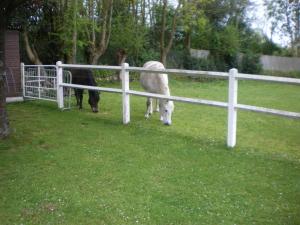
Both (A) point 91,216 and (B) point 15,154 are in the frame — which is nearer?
(A) point 91,216

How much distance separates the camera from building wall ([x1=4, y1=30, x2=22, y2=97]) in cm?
1266

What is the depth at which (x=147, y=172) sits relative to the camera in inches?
221

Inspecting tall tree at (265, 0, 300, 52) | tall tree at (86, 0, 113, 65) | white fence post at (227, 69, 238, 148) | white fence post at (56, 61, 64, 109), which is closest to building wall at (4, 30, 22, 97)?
white fence post at (56, 61, 64, 109)

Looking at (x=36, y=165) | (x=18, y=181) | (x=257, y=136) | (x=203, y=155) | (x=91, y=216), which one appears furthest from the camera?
(x=257, y=136)

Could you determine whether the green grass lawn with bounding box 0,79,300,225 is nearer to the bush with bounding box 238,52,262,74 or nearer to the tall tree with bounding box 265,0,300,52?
the bush with bounding box 238,52,262,74

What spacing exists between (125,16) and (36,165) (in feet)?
53.2

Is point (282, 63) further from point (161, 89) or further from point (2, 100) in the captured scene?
point (2, 100)

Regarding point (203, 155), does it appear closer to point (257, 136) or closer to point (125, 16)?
point (257, 136)

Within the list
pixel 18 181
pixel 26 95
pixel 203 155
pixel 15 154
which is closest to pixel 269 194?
pixel 203 155

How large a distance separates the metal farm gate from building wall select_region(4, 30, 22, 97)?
→ 30 cm

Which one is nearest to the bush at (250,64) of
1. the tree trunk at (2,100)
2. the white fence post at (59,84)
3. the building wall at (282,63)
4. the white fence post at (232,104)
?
the building wall at (282,63)

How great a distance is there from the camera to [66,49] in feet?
52.0

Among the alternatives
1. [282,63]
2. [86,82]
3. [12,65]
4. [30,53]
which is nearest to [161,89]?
[86,82]

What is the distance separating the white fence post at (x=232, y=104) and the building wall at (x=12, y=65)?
7886mm
